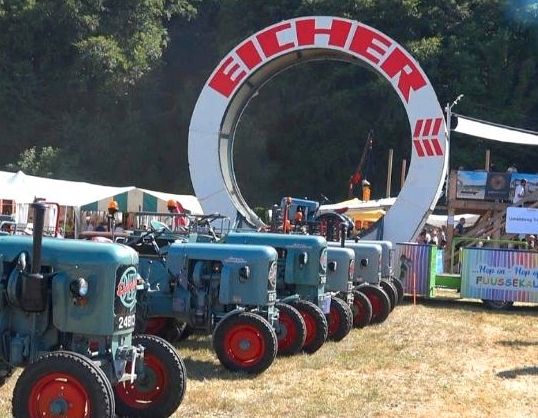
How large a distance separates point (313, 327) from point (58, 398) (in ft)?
16.0

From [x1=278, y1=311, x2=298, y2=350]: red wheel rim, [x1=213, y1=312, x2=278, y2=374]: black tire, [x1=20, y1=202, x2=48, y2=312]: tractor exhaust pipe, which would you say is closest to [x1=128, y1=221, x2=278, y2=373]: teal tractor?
[x1=213, y1=312, x2=278, y2=374]: black tire

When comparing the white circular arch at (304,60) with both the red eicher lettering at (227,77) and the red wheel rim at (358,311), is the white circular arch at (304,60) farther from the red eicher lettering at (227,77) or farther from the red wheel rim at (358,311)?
the red wheel rim at (358,311)

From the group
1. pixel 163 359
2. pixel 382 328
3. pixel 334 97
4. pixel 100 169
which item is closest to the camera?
pixel 163 359

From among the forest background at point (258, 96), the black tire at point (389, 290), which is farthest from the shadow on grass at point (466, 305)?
the forest background at point (258, 96)

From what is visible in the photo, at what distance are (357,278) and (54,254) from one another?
27.4 feet

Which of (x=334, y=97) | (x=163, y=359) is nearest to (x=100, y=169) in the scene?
(x=334, y=97)

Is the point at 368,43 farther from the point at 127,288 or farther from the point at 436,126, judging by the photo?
the point at 127,288

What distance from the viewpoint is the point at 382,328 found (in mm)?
12953

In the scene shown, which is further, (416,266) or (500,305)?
(416,266)

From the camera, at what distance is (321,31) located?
18297 millimetres

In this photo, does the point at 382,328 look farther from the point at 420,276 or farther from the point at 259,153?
the point at 259,153

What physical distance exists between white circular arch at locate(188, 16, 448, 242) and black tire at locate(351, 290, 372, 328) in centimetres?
503

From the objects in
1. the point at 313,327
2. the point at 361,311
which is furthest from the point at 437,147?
the point at 313,327

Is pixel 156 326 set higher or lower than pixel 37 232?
lower
